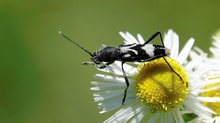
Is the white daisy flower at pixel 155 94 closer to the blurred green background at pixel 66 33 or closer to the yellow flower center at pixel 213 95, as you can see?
the yellow flower center at pixel 213 95

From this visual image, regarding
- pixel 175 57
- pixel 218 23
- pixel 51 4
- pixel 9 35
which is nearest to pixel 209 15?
pixel 218 23

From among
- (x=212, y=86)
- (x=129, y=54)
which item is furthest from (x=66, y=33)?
(x=212, y=86)

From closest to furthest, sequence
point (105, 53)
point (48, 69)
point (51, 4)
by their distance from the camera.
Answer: point (105, 53), point (48, 69), point (51, 4)

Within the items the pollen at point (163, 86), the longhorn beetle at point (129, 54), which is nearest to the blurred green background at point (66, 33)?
the longhorn beetle at point (129, 54)

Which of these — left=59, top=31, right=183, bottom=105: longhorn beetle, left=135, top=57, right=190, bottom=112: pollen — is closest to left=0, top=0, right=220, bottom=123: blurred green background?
left=59, top=31, right=183, bottom=105: longhorn beetle

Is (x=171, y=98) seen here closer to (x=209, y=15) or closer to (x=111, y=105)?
(x=111, y=105)
